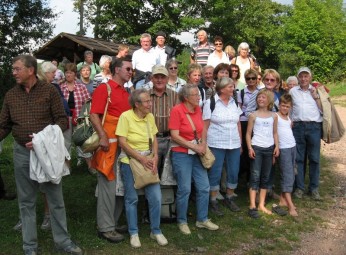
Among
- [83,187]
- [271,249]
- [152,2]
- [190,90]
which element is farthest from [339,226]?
[152,2]

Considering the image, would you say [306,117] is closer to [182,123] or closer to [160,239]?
[182,123]

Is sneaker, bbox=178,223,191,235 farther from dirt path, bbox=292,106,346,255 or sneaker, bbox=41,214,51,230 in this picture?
sneaker, bbox=41,214,51,230

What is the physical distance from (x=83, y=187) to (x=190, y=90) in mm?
3186

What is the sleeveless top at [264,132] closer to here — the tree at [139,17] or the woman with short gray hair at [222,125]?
the woman with short gray hair at [222,125]

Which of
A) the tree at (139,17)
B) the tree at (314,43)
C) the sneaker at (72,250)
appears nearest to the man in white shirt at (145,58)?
the sneaker at (72,250)

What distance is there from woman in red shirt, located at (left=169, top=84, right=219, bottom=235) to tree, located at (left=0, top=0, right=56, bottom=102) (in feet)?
47.9

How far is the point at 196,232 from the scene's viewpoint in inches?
209

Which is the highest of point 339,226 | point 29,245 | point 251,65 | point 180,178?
point 251,65

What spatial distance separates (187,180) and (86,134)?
1.39 metres

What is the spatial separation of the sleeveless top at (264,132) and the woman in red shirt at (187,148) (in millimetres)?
1100

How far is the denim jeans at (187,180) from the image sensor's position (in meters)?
5.09

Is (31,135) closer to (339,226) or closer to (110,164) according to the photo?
(110,164)

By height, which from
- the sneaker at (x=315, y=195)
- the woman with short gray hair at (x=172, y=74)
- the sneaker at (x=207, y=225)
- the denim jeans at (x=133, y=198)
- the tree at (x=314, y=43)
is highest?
the tree at (x=314, y=43)

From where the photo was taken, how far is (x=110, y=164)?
4.70 m
